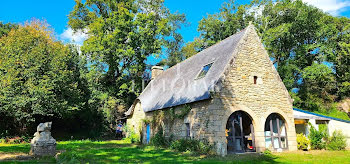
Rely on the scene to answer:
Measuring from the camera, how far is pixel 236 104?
11680mm

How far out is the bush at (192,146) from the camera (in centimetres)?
1125

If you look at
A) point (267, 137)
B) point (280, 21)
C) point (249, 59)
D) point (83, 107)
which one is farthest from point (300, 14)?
point (83, 107)

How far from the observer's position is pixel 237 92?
1188cm

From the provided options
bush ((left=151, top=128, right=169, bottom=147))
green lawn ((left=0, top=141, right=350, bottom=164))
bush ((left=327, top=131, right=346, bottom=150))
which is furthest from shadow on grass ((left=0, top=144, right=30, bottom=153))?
bush ((left=327, top=131, right=346, bottom=150))

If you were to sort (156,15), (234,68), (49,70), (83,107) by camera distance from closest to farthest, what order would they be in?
1. (234,68)
2. (49,70)
3. (83,107)
4. (156,15)

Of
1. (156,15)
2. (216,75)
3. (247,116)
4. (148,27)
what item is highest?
(156,15)

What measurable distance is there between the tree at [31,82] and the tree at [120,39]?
400 centimetres

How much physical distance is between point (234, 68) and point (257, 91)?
185cm

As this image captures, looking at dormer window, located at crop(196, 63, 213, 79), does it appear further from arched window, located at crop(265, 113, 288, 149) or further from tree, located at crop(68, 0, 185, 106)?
tree, located at crop(68, 0, 185, 106)

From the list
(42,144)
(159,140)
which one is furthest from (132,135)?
(42,144)

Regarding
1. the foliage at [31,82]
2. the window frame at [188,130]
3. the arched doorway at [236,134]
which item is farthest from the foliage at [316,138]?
the foliage at [31,82]

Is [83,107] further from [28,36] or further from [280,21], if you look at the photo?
[280,21]

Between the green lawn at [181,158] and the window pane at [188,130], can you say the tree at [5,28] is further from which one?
the window pane at [188,130]

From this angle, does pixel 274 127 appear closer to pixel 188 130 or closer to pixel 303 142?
pixel 303 142
